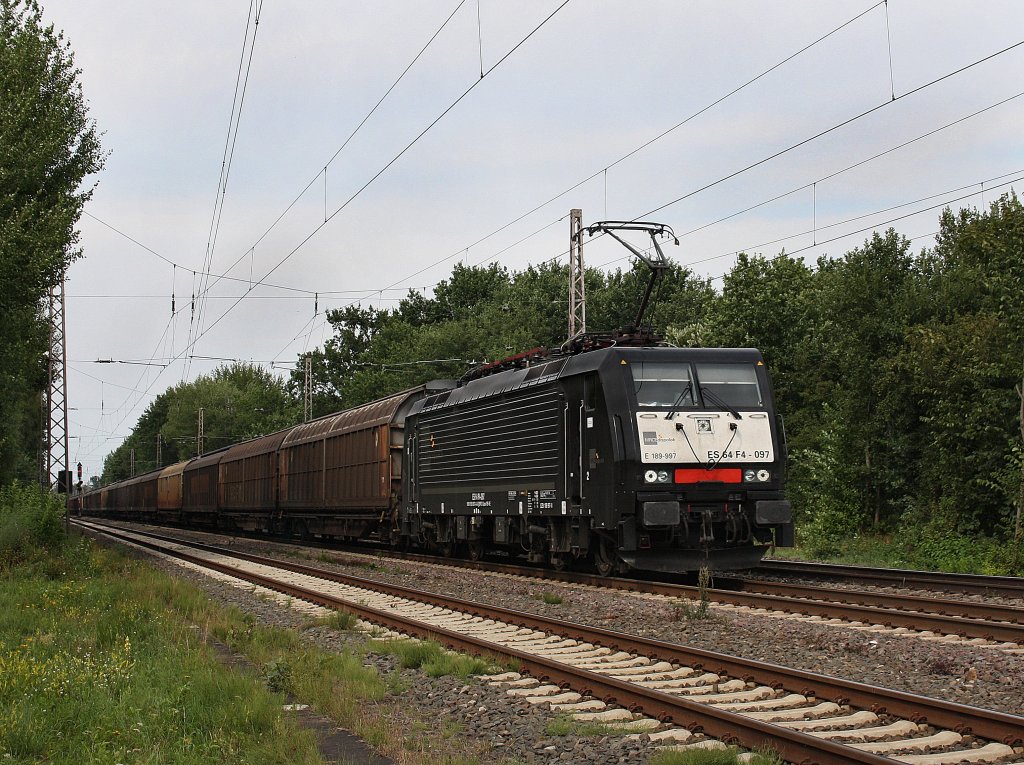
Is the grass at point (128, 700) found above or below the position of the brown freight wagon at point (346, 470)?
below

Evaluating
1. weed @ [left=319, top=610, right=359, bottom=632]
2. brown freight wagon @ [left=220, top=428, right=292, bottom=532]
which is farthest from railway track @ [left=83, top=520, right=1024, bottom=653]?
brown freight wagon @ [left=220, top=428, right=292, bottom=532]

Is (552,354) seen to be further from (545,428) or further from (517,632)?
(517,632)

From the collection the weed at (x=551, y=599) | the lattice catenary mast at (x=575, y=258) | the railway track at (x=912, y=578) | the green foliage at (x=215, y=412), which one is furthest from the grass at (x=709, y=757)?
the green foliage at (x=215, y=412)

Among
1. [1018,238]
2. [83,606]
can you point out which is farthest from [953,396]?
[83,606]

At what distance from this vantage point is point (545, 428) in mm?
17781

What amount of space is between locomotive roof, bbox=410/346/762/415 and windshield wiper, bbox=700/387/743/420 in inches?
22.8

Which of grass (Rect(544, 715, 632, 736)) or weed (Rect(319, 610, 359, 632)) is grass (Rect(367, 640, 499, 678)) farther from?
grass (Rect(544, 715, 632, 736))

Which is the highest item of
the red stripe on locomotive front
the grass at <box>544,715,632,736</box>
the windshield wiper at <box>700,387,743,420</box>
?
the windshield wiper at <box>700,387,743,420</box>

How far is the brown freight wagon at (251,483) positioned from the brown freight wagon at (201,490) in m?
1.29

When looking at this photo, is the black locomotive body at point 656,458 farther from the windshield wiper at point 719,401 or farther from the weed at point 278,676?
the weed at point 278,676

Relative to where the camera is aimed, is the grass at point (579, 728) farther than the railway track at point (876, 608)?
No

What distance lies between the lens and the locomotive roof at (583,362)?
16.0 metres

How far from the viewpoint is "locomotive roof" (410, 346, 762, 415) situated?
52.4 feet

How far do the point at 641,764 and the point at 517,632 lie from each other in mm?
5588
